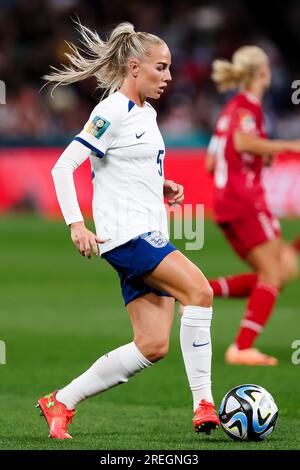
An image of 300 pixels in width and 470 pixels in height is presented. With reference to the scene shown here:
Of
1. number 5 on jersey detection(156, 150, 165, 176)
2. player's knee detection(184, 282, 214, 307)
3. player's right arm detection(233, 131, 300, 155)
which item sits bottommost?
player's knee detection(184, 282, 214, 307)

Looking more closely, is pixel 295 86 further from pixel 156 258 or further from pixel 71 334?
pixel 156 258

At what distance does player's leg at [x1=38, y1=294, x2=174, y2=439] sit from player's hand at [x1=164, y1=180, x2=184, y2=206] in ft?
1.98

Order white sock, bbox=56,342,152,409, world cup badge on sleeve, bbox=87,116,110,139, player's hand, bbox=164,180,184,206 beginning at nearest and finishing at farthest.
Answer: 1. world cup badge on sleeve, bbox=87,116,110,139
2. white sock, bbox=56,342,152,409
3. player's hand, bbox=164,180,184,206

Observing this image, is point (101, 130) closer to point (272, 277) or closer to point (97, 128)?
point (97, 128)

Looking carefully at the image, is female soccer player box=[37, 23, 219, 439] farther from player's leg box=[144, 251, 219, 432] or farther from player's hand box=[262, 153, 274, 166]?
player's hand box=[262, 153, 274, 166]

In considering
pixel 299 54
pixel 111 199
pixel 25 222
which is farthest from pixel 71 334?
pixel 299 54

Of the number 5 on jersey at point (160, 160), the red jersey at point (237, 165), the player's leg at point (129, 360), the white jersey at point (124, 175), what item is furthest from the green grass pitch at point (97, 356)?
the number 5 on jersey at point (160, 160)

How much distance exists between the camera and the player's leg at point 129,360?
5785 millimetres

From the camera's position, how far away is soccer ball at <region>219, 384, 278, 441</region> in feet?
18.7

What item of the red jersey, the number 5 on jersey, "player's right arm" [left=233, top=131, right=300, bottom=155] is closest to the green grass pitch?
the red jersey

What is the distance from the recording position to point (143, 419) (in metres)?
6.50

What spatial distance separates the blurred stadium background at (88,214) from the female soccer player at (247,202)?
0.48 metres

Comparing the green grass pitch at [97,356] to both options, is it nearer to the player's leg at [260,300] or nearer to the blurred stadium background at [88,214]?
the blurred stadium background at [88,214]

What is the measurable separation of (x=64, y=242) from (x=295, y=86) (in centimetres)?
652
